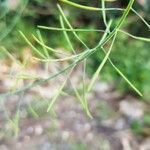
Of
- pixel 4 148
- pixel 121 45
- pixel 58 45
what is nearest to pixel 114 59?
pixel 121 45

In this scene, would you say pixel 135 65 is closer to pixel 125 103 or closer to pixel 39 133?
pixel 125 103

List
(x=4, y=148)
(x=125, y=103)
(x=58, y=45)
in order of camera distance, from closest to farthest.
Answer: (x=4, y=148) < (x=125, y=103) < (x=58, y=45)

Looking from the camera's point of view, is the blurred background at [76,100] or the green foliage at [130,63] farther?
the green foliage at [130,63]

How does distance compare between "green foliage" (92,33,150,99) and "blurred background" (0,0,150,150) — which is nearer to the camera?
"blurred background" (0,0,150,150)

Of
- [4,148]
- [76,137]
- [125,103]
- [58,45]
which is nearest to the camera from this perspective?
[4,148]

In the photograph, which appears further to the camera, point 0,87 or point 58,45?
point 58,45

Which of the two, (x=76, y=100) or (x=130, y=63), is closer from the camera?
(x=76, y=100)
